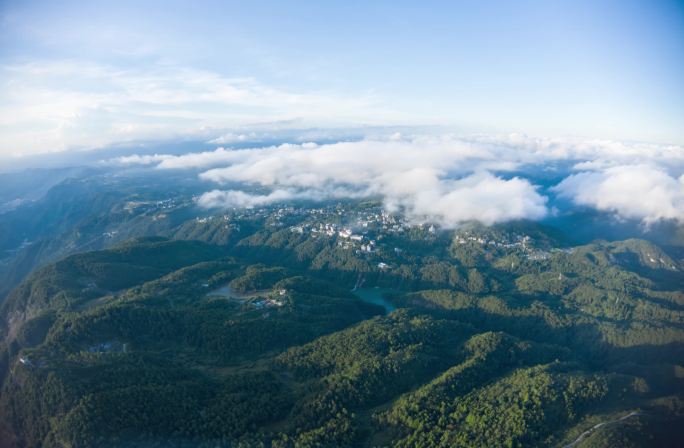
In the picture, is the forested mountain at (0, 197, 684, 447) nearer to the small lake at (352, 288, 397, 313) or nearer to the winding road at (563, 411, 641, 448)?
the winding road at (563, 411, 641, 448)

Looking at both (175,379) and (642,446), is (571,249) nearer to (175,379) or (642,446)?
(642,446)

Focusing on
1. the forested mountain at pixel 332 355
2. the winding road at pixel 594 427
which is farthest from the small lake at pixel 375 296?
the winding road at pixel 594 427

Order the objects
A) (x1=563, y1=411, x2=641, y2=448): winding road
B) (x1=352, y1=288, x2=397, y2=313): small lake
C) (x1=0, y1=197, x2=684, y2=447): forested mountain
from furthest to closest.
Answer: (x1=352, y1=288, x2=397, y2=313): small lake, (x1=0, y1=197, x2=684, y2=447): forested mountain, (x1=563, y1=411, x2=641, y2=448): winding road

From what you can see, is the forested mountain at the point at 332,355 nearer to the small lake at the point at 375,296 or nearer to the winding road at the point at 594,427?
the winding road at the point at 594,427

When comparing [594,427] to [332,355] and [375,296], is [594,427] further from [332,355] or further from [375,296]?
[375,296]

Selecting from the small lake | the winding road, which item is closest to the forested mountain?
the winding road
